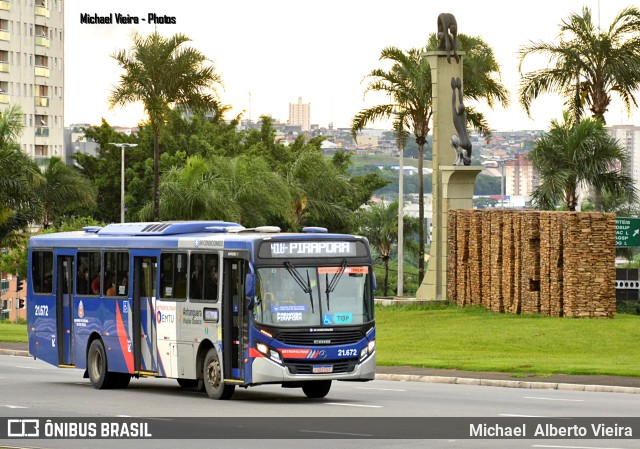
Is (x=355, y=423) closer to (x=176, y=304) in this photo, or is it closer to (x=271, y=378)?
(x=271, y=378)

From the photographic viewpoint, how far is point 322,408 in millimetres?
22859

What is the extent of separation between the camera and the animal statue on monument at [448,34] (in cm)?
5295

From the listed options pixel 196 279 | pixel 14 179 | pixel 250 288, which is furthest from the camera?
pixel 14 179

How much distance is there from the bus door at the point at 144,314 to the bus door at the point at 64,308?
2.57 m

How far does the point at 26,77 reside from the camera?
5468 inches

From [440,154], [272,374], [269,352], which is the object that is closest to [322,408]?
[272,374]

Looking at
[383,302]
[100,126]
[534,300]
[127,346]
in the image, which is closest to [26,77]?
[100,126]

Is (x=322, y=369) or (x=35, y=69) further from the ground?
(x=35, y=69)

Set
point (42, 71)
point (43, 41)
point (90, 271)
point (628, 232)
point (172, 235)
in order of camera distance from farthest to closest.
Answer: point (42, 71) → point (43, 41) → point (628, 232) → point (90, 271) → point (172, 235)

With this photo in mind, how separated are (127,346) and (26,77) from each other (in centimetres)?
11524

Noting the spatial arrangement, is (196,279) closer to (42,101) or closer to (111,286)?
(111,286)

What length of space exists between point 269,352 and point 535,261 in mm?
23355

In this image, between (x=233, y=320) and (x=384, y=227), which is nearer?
(x=233, y=320)

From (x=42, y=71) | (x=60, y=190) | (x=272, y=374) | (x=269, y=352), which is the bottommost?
(x=272, y=374)
